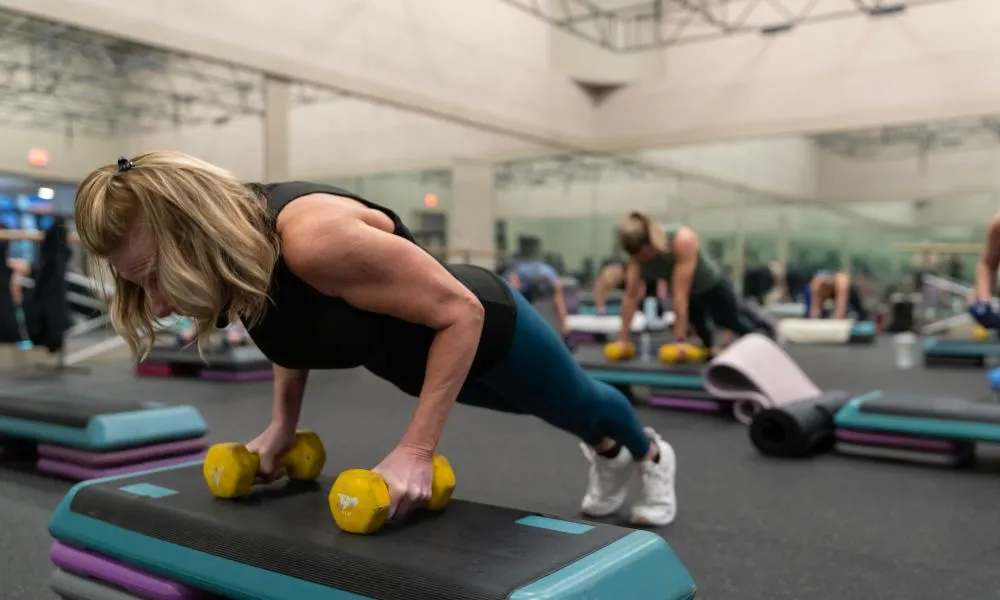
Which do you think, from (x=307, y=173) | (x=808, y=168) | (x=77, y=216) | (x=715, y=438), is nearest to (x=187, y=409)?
(x=77, y=216)

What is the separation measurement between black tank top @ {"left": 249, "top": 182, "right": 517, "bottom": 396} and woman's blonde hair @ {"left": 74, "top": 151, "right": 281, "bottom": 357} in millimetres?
73

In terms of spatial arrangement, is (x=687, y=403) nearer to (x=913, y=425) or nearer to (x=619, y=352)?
(x=619, y=352)

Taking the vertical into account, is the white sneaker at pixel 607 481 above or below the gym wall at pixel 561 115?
below

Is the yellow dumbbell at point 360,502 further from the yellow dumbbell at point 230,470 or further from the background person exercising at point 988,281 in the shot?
the background person exercising at point 988,281

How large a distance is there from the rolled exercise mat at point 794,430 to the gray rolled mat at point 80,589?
9.01ft

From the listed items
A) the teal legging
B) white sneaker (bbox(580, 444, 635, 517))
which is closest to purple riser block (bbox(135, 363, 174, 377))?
white sneaker (bbox(580, 444, 635, 517))

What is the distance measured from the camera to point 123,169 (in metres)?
1.39

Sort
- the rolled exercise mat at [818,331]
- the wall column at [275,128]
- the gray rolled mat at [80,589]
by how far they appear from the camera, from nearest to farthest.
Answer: the gray rolled mat at [80,589]
the wall column at [275,128]
the rolled exercise mat at [818,331]

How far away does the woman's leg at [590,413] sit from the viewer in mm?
1727

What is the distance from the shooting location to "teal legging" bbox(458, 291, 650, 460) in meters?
1.71

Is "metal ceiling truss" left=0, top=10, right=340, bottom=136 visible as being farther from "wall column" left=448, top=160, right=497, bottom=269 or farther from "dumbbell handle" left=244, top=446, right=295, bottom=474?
"dumbbell handle" left=244, top=446, right=295, bottom=474

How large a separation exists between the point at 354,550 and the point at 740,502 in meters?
1.80

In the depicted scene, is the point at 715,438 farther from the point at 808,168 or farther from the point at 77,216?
the point at 808,168

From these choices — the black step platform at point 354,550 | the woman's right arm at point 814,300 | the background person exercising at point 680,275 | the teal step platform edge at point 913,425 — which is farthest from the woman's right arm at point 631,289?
the woman's right arm at point 814,300
